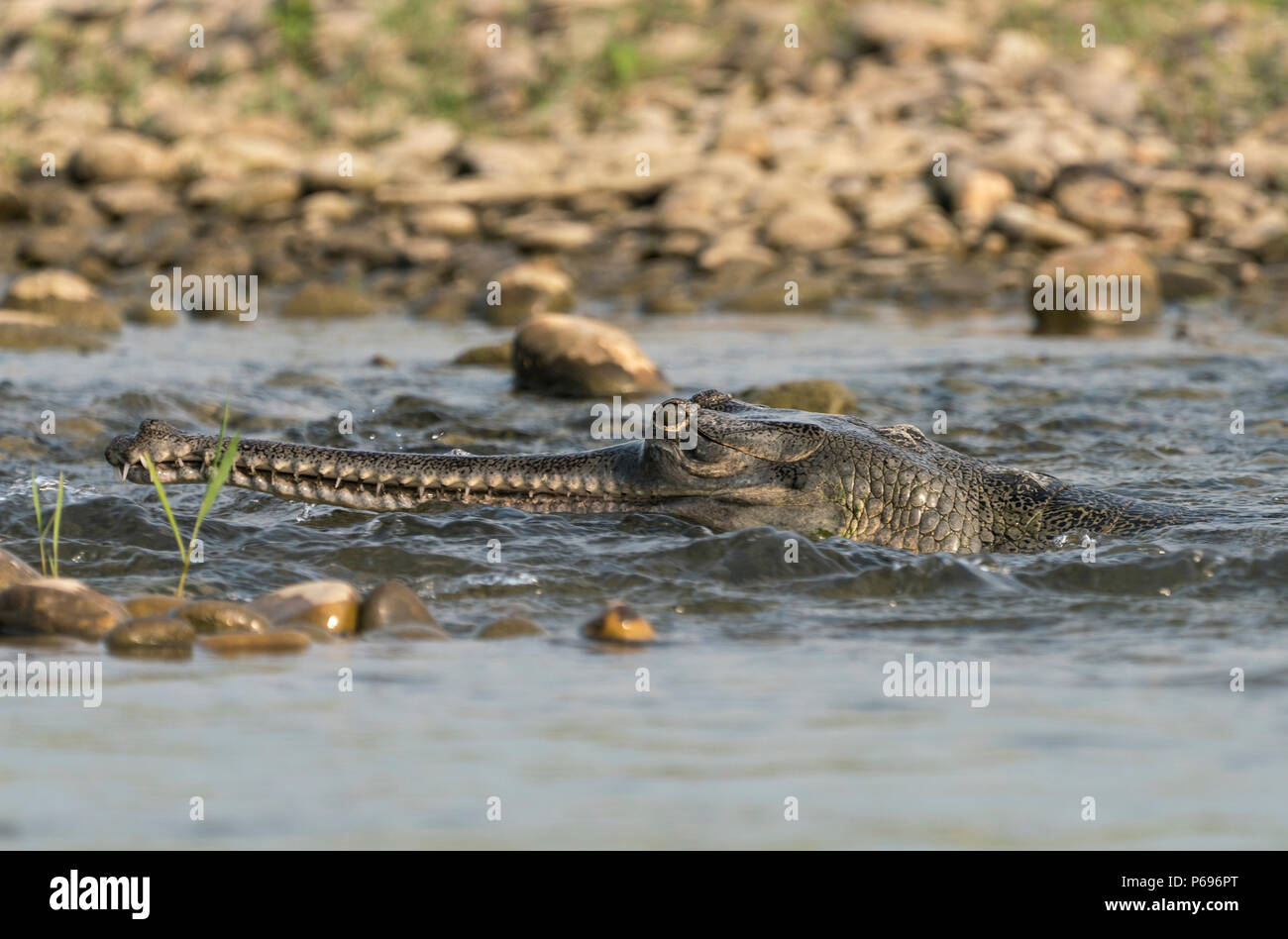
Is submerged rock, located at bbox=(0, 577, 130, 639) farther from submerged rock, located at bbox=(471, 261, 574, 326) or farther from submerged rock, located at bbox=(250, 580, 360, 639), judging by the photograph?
submerged rock, located at bbox=(471, 261, 574, 326)

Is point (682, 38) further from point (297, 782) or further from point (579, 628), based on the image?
point (297, 782)

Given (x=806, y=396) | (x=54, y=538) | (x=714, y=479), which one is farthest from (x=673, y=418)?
(x=806, y=396)

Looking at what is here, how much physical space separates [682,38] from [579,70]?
1.85 meters

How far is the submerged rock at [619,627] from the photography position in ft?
18.2

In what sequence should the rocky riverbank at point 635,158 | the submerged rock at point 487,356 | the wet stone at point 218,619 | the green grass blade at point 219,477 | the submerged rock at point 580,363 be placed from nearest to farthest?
the wet stone at point 218,619 < the green grass blade at point 219,477 < the submerged rock at point 580,363 < the submerged rock at point 487,356 < the rocky riverbank at point 635,158

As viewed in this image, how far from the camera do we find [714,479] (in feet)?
22.3

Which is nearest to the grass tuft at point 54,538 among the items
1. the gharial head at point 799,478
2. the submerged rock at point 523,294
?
the gharial head at point 799,478

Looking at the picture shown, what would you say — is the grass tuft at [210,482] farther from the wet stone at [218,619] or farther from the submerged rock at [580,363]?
the submerged rock at [580,363]

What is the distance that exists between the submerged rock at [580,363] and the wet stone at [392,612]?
6053 millimetres

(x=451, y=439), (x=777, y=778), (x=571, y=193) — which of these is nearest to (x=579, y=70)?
(x=571, y=193)

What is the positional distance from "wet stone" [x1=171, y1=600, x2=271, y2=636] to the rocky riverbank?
32.7ft

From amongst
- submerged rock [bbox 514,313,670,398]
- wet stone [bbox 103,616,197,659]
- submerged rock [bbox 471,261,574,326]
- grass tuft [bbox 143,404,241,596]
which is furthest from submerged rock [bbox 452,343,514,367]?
wet stone [bbox 103,616,197,659]

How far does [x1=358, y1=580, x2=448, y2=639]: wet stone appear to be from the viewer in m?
5.59
